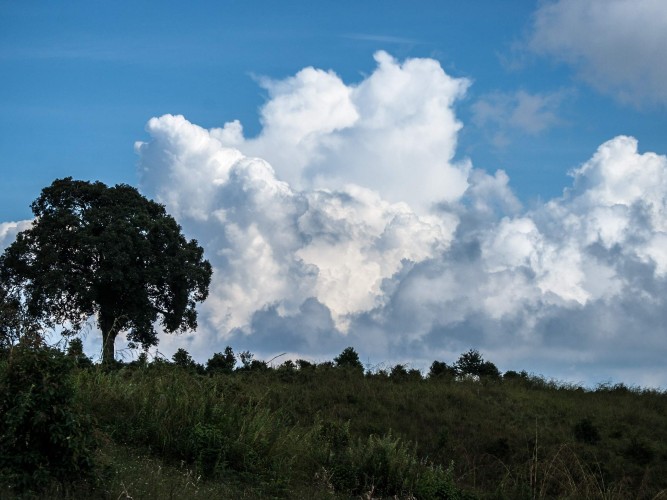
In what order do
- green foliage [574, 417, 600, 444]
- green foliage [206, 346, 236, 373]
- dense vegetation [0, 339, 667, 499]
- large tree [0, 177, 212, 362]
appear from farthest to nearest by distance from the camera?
large tree [0, 177, 212, 362]
green foliage [206, 346, 236, 373]
green foliage [574, 417, 600, 444]
dense vegetation [0, 339, 667, 499]

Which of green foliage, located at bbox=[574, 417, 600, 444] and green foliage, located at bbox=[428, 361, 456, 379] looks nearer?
green foliage, located at bbox=[574, 417, 600, 444]

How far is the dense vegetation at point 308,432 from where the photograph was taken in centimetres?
893

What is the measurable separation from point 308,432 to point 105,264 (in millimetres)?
24919

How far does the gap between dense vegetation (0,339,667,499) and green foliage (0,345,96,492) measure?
0.02 metres

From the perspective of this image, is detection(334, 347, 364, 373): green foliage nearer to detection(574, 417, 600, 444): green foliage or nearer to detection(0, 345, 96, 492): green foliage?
detection(574, 417, 600, 444): green foliage

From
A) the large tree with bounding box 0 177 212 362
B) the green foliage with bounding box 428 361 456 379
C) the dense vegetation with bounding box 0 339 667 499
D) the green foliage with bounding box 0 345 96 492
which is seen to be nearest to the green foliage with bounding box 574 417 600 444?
the dense vegetation with bounding box 0 339 667 499

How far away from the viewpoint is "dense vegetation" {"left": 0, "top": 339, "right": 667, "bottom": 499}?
29.3 ft

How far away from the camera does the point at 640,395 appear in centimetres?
2638


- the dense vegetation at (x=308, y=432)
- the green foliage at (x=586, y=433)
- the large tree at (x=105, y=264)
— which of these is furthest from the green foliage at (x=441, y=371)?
the large tree at (x=105, y=264)

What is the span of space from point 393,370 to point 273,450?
1476cm

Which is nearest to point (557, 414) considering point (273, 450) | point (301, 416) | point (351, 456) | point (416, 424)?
point (416, 424)

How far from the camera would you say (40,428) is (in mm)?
8711

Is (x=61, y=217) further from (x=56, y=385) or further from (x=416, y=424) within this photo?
(x=56, y=385)

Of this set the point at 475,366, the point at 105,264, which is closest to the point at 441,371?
the point at 475,366
